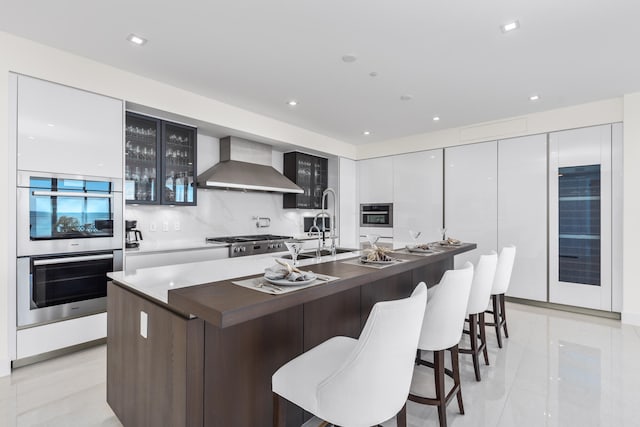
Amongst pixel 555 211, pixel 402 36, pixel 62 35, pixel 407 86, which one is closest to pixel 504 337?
pixel 555 211

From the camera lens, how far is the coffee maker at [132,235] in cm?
351

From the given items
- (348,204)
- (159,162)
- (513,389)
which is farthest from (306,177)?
(513,389)

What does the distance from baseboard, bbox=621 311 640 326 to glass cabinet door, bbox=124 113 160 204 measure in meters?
5.59

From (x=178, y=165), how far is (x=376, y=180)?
356 cm

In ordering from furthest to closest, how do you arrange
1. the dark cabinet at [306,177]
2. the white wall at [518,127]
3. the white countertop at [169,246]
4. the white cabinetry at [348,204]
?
the white cabinetry at [348,204] < the dark cabinet at [306,177] < the white wall at [518,127] < the white countertop at [169,246]

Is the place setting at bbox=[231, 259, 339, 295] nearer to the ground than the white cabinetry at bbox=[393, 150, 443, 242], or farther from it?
nearer to the ground

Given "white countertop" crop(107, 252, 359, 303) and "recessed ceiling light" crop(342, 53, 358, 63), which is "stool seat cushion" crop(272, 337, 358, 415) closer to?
"white countertop" crop(107, 252, 359, 303)

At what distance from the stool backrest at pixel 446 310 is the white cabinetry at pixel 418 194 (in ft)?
12.0

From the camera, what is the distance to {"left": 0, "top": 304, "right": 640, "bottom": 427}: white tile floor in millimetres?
1983

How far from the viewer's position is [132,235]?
3.77 m

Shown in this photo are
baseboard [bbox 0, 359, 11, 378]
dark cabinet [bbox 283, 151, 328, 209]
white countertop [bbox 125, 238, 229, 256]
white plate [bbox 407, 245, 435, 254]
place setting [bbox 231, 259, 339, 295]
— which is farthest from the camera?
dark cabinet [bbox 283, 151, 328, 209]

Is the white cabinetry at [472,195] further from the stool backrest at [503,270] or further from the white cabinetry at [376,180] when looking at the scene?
the stool backrest at [503,270]

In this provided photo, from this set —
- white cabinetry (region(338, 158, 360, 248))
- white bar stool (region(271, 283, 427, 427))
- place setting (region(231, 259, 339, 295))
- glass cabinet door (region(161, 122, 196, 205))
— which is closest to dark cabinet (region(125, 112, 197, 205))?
glass cabinet door (region(161, 122, 196, 205))

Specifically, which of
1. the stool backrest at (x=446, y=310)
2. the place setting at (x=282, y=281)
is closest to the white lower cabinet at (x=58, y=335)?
the place setting at (x=282, y=281)
